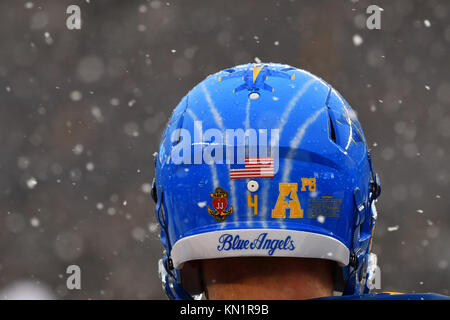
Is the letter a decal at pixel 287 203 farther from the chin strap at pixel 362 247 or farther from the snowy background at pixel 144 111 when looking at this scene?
the snowy background at pixel 144 111

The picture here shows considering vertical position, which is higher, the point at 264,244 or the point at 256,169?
the point at 256,169

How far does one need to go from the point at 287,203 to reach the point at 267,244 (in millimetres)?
108

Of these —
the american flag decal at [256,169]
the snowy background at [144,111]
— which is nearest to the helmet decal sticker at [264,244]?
the american flag decal at [256,169]

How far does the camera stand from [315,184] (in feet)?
5.62

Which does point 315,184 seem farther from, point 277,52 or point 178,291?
point 277,52

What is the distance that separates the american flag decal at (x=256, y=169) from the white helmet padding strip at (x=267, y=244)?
0.13m

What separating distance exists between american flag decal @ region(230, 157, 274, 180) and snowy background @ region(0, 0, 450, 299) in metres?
5.18

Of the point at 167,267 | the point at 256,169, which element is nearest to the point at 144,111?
the point at 167,267

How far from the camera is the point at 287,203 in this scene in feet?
5.54

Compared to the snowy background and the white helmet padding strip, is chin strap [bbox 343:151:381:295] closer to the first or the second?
the white helmet padding strip

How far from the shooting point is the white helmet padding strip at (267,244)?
1667 mm

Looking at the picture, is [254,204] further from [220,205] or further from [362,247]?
[362,247]
